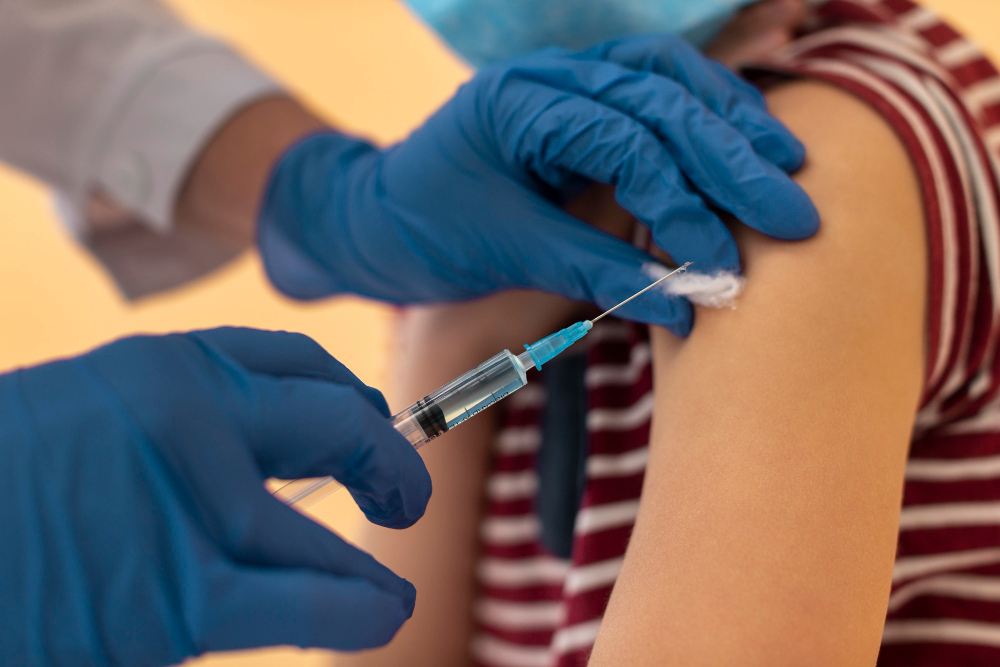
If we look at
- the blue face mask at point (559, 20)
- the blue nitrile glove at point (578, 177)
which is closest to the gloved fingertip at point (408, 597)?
the blue nitrile glove at point (578, 177)

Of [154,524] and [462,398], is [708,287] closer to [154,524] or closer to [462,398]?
[462,398]

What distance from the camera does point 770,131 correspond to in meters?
0.70

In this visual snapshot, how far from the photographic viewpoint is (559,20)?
973 millimetres

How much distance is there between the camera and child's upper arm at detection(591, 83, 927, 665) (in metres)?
0.50

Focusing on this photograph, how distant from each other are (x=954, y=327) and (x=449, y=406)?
571 millimetres

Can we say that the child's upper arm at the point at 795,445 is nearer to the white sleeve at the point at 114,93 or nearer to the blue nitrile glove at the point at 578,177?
the blue nitrile glove at the point at 578,177

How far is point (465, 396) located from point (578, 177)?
14.9 inches

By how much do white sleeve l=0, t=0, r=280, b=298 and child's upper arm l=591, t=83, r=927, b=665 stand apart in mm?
1135

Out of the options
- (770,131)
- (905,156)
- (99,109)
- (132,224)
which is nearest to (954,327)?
(905,156)

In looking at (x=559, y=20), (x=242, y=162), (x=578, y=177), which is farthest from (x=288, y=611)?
(x=242, y=162)

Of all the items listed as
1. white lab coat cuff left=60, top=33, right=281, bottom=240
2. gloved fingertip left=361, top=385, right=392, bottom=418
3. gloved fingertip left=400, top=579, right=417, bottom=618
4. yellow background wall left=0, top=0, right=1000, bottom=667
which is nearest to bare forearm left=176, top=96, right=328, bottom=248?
white lab coat cuff left=60, top=33, right=281, bottom=240

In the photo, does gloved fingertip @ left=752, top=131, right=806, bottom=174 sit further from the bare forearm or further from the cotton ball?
the bare forearm

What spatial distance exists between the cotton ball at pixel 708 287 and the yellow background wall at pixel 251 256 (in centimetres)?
134

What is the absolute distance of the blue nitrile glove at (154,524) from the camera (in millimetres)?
466
